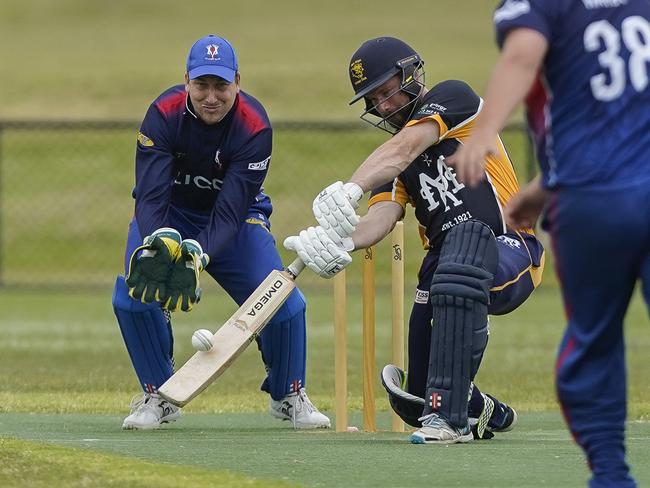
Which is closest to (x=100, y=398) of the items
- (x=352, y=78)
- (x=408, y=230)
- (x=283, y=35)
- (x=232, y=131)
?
(x=232, y=131)

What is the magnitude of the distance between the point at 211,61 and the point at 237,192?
1.83 feet

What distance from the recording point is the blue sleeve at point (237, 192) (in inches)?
247

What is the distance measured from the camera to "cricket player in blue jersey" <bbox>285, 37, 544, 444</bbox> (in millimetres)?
5309

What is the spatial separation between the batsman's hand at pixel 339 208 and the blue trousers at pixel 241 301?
826mm

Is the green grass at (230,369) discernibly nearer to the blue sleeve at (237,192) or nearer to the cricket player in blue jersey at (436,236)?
the blue sleeve at (237,192)

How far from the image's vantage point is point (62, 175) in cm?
2053

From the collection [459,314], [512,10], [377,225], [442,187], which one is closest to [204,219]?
[377,225]

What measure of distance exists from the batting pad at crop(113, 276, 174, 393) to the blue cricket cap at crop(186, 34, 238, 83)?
0.93m

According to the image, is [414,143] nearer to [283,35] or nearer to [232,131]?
[232,131]

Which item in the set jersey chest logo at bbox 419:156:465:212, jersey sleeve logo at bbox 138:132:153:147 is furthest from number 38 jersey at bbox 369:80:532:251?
jersey sleeve logo at bbox 138:132:153:147

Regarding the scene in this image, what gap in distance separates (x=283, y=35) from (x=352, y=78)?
30.9 m

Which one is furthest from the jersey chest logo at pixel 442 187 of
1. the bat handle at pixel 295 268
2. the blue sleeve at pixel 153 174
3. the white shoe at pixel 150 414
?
the white shoe at pixel 150 414

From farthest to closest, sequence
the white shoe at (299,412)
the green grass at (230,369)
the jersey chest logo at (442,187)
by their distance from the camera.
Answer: the green grass at (230,369)
the white shoe at (299,412)
the jersey chest logo at (442,187)

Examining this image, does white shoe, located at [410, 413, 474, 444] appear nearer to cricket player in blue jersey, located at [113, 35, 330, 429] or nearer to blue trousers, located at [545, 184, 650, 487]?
cricket player in blue jersey, located at [113, 35, 330, 429]
